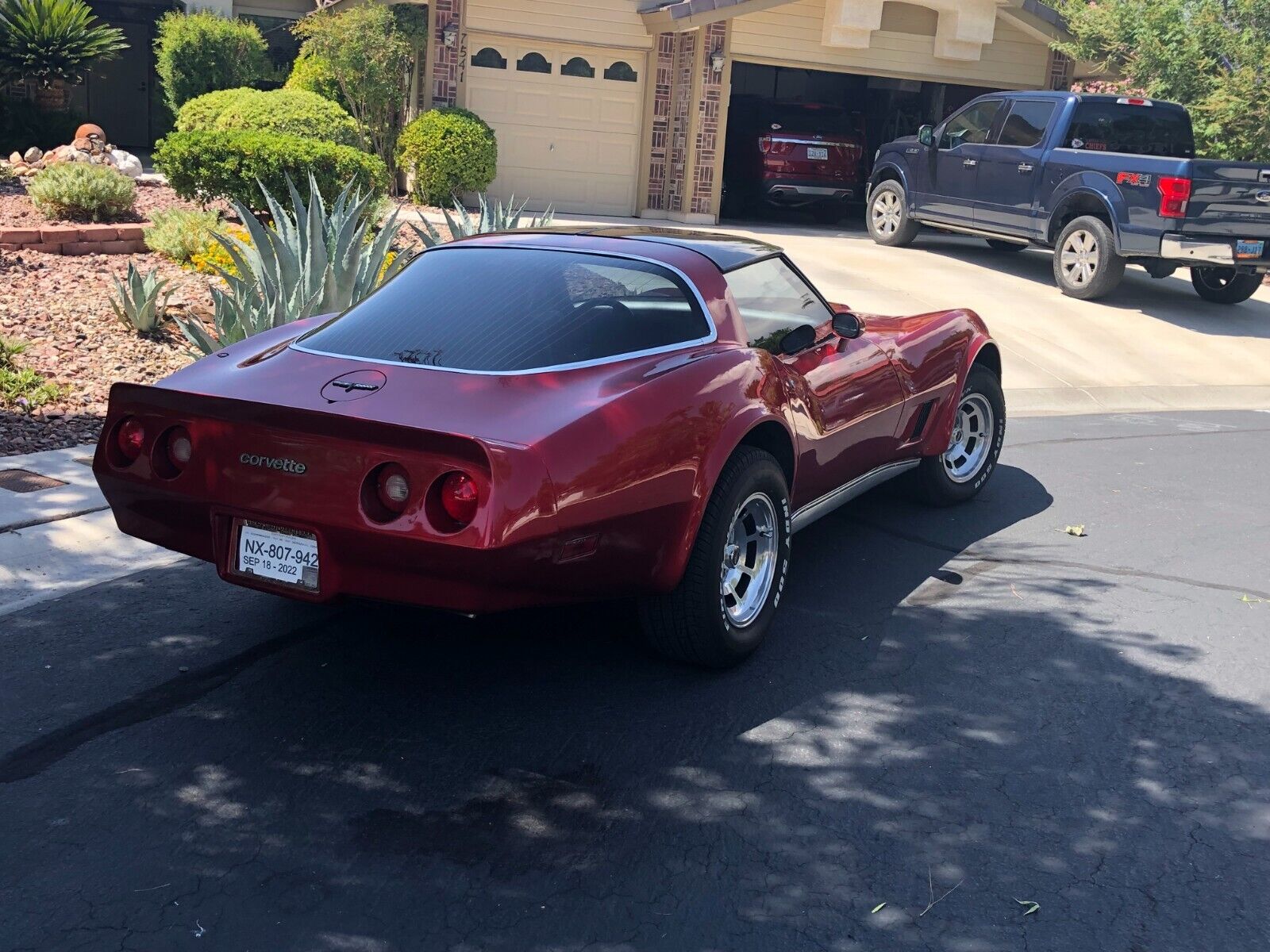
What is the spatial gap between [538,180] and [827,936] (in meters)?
16.1

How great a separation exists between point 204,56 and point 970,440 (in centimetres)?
1696

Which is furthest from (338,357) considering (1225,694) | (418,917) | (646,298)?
(1225,694)

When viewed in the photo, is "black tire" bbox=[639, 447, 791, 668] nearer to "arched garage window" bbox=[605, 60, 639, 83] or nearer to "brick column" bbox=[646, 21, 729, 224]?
"brick column" bbox=[646, 21, 729, 224]

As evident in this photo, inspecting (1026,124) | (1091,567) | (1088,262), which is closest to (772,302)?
(1091,567)

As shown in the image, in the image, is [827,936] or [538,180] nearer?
[827,936]

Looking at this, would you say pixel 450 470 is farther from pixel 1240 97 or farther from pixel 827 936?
pixel 1240 97

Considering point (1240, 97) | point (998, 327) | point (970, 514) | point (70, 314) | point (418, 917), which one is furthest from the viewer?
point (1240, 97)

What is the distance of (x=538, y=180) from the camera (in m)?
18.4

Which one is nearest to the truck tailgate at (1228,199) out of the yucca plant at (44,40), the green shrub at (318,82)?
the green shrub at (318,82)

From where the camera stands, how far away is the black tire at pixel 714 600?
181 inches

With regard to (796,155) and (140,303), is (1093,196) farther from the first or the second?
(140,303)

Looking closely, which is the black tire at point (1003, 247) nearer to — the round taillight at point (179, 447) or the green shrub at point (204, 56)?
the green shrub at point (204, 56)

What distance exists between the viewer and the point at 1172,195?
12688 mm

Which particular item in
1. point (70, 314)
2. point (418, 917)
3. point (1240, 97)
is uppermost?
point (1240, 97)
